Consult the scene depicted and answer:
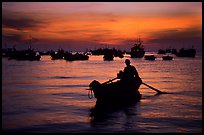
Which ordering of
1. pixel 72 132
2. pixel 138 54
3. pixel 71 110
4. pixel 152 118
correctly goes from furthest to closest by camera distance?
1. pixel 138 54
2. pixel 71 110
3. pixel 152 118
4. pixel 72 132

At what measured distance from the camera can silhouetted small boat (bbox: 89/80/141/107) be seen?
1556 cm

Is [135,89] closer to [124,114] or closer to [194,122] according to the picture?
[124,114]

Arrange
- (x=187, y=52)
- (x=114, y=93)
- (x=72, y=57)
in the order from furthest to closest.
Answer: (x=187, y=52) → (x=72, y=57) → (x=114, y=93)

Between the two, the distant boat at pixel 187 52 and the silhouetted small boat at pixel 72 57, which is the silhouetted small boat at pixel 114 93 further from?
the distant boat at pixel 187 52

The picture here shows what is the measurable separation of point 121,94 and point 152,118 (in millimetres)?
4579

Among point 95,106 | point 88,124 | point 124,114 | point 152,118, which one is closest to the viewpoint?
point 88,124

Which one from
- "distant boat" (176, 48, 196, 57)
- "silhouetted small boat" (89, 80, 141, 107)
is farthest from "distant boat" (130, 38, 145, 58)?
"silhouetted small boat" (89, 80, 141, 107)

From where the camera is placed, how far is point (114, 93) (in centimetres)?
1672

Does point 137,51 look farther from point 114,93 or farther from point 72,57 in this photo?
point 114,93

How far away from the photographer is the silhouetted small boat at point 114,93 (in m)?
15.6

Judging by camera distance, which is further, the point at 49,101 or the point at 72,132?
the point at 49,101

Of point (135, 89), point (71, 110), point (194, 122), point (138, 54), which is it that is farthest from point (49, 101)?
point (138, 54)

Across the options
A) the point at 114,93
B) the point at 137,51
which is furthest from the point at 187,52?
the point at 114,93

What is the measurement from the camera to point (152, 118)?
1319cm
